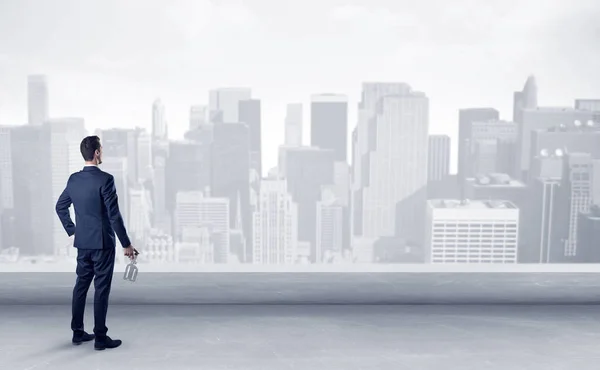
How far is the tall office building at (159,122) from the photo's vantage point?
4269 cm

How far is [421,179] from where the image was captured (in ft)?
144

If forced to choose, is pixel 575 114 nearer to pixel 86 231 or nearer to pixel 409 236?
pixel 409 236

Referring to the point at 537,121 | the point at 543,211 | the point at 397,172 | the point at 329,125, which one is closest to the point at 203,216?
the point at 329,125

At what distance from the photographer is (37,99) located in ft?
150

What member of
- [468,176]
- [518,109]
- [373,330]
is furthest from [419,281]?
[518,109]

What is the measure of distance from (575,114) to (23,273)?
48.7 m

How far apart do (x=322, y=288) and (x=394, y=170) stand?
127ft

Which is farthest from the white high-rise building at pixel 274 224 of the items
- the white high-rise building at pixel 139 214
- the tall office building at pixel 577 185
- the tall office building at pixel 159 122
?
the tall office building at pixel 577 185

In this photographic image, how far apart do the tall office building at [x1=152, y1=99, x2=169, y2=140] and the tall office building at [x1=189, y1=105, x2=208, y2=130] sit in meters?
2.01

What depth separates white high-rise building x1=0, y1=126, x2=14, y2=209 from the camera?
4025 cm

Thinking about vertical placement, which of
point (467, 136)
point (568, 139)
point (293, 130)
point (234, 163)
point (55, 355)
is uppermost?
point (293, 130)

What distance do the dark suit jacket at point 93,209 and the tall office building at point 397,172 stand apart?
37.2 meters

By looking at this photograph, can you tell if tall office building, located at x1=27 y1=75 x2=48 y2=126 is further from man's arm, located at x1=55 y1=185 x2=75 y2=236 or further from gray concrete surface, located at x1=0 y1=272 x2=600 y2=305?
man's arm, located at x1=55 y1=185 x2=75 y2=236

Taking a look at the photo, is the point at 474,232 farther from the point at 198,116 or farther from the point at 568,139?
the point at 198,116
